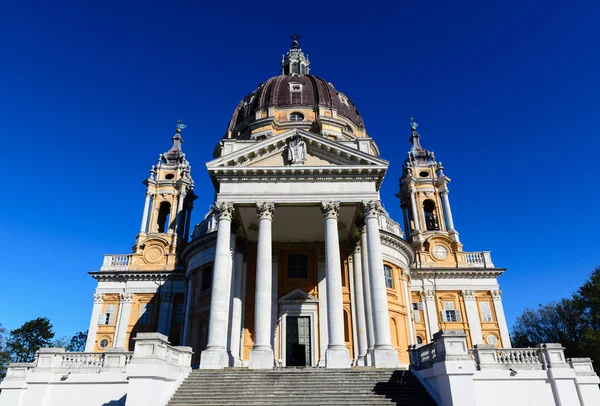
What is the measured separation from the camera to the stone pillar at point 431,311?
3169cm

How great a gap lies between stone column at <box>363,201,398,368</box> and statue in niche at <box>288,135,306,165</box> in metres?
4.06

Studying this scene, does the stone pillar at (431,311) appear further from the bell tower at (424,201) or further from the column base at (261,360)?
the column base at (261,360)

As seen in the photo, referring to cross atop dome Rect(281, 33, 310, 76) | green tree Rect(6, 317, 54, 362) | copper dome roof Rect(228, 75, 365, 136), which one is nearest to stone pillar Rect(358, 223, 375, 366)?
copper dome roof Rect(228, 75, 365, 136)

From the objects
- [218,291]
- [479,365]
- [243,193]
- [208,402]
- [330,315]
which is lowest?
[208,402]

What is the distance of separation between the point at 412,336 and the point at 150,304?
20532 mm

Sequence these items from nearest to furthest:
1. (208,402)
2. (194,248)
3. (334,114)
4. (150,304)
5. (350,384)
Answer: (208,402), (350,384), (194,248), (150,304), (334,114)

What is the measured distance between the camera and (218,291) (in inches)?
723

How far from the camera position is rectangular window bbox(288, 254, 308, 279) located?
83.6 feet

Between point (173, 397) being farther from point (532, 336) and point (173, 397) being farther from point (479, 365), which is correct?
point (532, 336)

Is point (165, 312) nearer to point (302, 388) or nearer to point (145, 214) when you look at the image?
point (145, 214)

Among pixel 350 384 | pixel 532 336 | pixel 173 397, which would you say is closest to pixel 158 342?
pixel 173 397

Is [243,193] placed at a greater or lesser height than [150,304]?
greater

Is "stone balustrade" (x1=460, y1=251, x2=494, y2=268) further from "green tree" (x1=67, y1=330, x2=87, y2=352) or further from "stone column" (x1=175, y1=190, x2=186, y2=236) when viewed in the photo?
"green tree" (x1=67, y1=330, x2=87, y2=352)

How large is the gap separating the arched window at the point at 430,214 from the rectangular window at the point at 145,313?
2607cm
